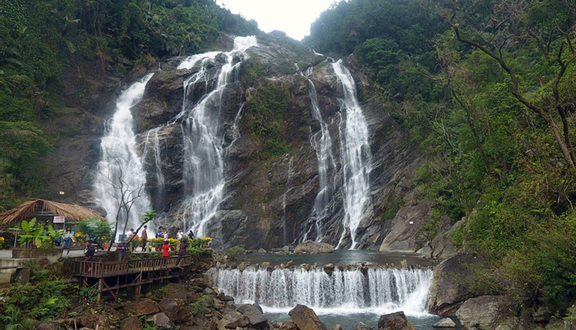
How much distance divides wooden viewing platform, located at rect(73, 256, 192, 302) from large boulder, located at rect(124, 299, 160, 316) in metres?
0.65

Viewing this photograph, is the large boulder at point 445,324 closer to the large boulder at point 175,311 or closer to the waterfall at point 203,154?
the large boulder at point 175,311

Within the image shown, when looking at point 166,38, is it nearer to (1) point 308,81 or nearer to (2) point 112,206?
(1) point 308,81

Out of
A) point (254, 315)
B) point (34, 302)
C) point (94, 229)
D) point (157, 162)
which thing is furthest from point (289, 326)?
point (157, 162)

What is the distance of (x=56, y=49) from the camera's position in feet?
112

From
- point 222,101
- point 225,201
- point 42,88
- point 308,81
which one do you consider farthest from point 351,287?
point 42,88

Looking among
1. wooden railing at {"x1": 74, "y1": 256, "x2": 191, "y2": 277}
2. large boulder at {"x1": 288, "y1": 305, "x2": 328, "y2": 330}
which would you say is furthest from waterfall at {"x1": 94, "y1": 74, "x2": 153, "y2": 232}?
large boulder at {"x1": 288, "y1": 305, "x2": 328, "y2": 330}

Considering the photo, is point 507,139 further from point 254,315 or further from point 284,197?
point 284,197

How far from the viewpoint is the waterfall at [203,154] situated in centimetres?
3256

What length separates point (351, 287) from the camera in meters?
17.7

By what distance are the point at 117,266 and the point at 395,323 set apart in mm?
9589

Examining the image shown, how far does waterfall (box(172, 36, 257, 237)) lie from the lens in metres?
32.6

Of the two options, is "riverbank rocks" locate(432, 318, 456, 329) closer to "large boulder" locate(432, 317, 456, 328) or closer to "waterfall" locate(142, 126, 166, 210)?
"large boulder" locate(432, 317, 456, 328)

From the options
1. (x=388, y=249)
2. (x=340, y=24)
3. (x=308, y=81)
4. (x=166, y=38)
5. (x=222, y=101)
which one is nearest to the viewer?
(x=388, y=249)

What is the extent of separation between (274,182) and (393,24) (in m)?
28.7
